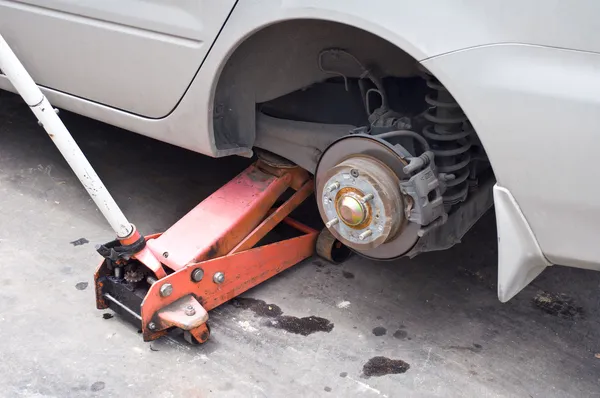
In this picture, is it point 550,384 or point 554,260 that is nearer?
point 554,260

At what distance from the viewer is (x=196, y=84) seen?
80.1 inches

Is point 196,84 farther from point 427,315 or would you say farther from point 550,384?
point 550,384

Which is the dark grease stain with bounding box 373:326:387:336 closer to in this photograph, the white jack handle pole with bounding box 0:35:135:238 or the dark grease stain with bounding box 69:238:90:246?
the white jack handle pole with bounding box 0:35:135:238

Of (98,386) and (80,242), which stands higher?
(98,386)

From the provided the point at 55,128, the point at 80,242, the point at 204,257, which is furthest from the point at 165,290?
the point at 80,242

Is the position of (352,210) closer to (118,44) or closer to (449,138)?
(449,138)

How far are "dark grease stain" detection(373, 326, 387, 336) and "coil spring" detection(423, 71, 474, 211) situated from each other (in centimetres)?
48

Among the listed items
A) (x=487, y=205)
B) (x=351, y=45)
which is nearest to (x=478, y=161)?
(x=487, y=205)

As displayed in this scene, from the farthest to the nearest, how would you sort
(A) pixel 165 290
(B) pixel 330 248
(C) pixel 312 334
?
1. (B) pixel 330 248
2. (C) pixel 312 334
3. (A) pixel 165 290

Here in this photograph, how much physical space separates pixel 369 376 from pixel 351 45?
103cm

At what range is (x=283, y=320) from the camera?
2223 millimetres

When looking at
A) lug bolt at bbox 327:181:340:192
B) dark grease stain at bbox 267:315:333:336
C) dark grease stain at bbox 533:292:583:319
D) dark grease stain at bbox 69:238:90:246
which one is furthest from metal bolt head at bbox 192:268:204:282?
dark grease stain at bbox 533:292:583:319

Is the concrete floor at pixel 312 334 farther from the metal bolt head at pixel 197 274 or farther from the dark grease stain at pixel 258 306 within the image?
the metal bolt head at pixel 197 274

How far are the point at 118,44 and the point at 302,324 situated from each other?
1.12 metres
